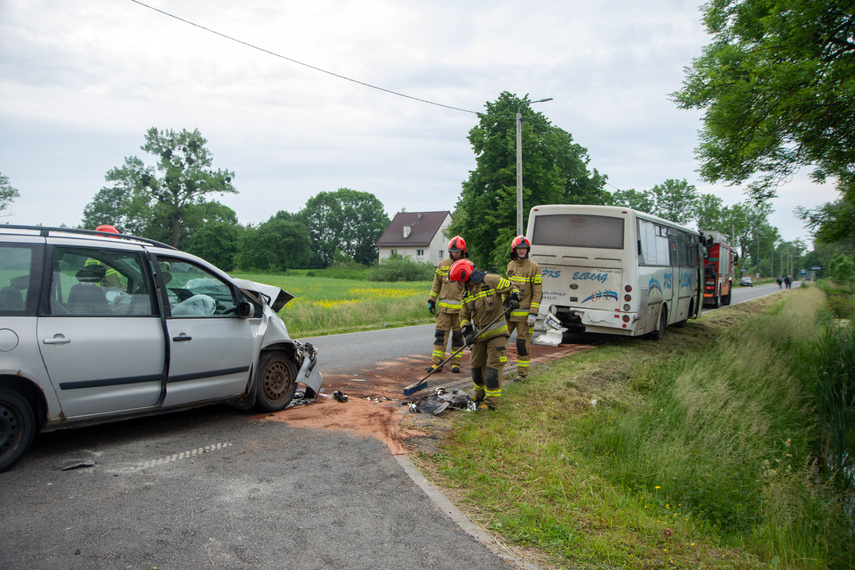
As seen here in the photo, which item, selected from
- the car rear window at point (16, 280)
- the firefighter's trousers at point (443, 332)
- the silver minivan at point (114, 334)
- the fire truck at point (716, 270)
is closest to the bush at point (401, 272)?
the fire truck at point (716, 270)

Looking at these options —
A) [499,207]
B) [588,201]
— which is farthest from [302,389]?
[588,201]

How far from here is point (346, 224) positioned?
92.9 metres

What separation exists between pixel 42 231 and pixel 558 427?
5090mm

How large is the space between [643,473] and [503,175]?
29.7 m

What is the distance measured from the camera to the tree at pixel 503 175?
1326 inches

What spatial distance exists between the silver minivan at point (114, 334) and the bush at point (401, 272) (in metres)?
49.9

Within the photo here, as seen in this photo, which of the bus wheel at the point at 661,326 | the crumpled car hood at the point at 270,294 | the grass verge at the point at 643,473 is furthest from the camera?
the bus wheel at the point at 661,326

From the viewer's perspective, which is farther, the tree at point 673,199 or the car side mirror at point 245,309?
the tree at point 673,199

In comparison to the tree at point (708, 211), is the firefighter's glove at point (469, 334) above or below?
below

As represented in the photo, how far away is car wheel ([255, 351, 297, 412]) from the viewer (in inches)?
245

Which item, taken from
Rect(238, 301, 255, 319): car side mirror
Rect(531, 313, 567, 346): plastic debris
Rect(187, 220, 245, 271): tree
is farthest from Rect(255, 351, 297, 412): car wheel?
Rect(187, 220, 245, 271): tree

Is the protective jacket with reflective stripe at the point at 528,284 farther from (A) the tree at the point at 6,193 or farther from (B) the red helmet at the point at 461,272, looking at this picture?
(A) the tree at the point at 6,193

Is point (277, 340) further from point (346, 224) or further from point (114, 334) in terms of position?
point (346, 224)

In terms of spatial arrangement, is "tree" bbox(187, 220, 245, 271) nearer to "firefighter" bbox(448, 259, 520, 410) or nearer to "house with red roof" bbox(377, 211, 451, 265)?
"house with red roof" bbox(377, 211, 451, 265)
